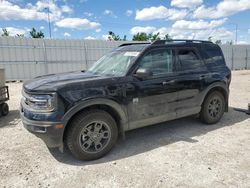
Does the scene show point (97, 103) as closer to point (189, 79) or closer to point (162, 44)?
point (162, 44)

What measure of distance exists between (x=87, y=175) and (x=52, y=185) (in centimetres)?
48

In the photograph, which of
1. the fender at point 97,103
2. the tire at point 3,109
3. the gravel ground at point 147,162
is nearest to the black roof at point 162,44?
the fender at point 97,103

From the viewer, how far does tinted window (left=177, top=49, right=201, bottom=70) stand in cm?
456

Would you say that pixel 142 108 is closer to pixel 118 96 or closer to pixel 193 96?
pixel 118 96

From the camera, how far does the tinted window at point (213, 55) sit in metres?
5.07

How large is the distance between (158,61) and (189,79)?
31.0 inches

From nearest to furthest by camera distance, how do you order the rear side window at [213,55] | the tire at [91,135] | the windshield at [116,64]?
the tire at [91,135] → the windshield at [116,64] → the rear side window at [213,55]

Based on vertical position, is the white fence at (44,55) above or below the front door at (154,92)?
above

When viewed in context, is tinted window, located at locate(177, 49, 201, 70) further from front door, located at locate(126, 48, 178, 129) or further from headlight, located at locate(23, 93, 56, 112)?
headlight, located at locate(23, 93, 56, 112)

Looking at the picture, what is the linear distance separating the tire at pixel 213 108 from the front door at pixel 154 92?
0.99 meters

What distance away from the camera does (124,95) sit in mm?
3744

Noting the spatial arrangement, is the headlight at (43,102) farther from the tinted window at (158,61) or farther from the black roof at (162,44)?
the black roof at (162,44)

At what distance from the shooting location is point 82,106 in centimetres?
336

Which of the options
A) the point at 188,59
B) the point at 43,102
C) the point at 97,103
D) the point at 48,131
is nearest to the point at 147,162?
the point at 97,103
